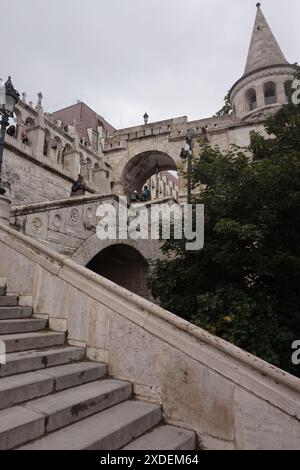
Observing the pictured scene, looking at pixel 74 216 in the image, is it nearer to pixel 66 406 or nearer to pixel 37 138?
pixel 66 406

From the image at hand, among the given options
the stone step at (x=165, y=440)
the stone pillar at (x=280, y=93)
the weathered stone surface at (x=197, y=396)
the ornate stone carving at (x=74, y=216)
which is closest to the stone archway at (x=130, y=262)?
the ornate stone carving at (x=74, y=216)

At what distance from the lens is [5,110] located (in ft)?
19.3

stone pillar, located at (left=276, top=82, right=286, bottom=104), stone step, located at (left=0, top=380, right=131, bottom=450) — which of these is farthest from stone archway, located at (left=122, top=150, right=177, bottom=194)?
stone step, located at (left=0, top=380, right=131, bottom=450)

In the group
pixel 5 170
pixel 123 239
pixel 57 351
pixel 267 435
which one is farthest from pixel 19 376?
pixel 5 170

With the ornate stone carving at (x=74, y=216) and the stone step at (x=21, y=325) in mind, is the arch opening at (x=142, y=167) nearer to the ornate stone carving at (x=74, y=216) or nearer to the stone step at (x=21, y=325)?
the ornate stone carving at (x=74, y=216)

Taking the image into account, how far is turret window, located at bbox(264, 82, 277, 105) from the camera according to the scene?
2208 centimetres

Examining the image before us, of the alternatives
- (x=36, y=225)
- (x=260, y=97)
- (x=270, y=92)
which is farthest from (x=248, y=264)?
(x=270, y=92)

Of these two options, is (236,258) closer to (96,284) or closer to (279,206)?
(279,206)

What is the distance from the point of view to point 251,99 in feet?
75.6

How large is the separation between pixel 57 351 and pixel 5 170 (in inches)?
435

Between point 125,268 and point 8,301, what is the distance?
7.16 m

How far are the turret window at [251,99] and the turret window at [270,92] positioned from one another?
→ 82 centimetres

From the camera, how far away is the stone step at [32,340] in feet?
10.3

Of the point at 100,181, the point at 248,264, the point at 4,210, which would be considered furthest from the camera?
the point at 100,181
